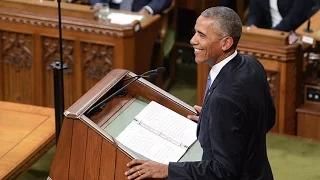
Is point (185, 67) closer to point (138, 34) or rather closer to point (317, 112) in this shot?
point (138, 34)

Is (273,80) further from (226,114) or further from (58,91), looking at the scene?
(226,114)

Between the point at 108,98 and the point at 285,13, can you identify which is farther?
the point at 285,13

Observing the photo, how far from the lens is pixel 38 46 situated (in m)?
5.35

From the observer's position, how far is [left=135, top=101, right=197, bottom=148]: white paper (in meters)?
3.14

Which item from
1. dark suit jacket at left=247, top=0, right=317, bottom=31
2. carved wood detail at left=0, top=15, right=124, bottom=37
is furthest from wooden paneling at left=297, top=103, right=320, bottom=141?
carved wood detail at left=0, top=15, right=124, bottom=37

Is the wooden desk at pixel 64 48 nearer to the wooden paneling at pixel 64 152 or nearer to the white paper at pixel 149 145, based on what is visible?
the white paper at pixel 149 145

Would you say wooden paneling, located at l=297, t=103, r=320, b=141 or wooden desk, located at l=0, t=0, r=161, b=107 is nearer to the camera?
wooden paneling, located at l=297, t=103, r=320, b=141

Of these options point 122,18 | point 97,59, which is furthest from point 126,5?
point 97,59

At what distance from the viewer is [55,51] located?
17.5 ft

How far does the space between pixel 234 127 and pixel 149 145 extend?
476 mm

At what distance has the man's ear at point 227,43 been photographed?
2740 millimetres

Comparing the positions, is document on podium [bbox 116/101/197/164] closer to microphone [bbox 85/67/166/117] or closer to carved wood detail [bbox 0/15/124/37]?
microphone [bbox 85/67/166/117]

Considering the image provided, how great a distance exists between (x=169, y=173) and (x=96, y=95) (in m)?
0.56

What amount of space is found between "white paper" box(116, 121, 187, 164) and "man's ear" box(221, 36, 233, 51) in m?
0.52
